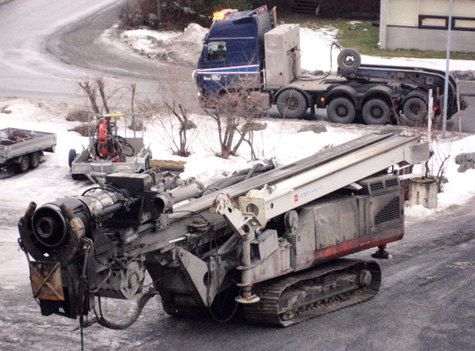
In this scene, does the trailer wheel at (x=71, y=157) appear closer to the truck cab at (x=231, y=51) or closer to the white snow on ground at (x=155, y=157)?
the white snow on ground at (x=155, y=157)

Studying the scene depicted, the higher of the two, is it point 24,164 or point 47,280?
point 47,280

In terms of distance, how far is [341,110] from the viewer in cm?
2558

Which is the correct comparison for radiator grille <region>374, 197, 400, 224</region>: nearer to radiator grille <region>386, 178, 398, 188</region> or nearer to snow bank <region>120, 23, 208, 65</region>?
radiator grille <region>386, 178, 398, 188</region>

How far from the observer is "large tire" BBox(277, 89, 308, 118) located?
25.9 meters

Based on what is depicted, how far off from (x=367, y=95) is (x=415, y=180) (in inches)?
308

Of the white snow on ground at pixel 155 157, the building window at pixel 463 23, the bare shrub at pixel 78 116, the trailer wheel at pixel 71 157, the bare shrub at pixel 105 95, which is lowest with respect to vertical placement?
the white snow on ground at pixel 155 157

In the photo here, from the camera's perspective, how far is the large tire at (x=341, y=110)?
25.4 metres

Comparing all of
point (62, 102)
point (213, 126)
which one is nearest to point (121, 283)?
point (213, 126)

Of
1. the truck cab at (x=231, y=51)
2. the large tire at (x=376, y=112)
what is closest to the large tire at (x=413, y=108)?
the large tire at (x=376, y=112)

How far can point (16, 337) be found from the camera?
10875 mm

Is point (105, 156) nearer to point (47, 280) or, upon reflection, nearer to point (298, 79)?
point (298, 79)

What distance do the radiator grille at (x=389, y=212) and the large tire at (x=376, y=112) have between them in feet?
40.6

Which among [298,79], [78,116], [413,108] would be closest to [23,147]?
[78,116]

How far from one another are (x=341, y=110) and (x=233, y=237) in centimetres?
1562
